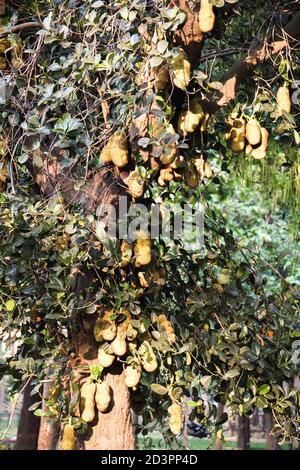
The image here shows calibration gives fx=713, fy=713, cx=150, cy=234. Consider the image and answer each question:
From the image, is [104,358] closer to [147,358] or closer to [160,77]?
[147,358]

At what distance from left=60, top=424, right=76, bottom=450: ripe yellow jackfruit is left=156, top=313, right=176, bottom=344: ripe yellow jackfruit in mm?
358

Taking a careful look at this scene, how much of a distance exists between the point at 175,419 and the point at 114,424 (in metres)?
0.17

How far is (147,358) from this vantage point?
190cm

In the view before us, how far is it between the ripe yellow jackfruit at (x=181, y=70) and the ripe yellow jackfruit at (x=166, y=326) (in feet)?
2.16

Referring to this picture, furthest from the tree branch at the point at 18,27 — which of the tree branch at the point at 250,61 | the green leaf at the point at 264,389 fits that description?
the green leaf at the point at 264,389

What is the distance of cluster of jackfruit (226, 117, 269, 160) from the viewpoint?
1.83m

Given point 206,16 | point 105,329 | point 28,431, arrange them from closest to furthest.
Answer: point 206,16
point 105,329
point 28,431

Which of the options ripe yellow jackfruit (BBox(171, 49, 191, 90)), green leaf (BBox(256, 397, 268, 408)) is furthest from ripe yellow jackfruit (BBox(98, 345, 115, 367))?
ripe yellow jackfruit (BBox(171, 49, 191, 90))

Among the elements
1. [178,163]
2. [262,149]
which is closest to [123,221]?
[178,163]

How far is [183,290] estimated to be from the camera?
218 cm

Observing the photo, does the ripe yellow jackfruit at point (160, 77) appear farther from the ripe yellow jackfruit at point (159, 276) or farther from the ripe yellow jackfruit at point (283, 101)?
the ripe yellow jackfruit at point (159, 276)

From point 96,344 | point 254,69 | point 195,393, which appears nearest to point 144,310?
point 96,344

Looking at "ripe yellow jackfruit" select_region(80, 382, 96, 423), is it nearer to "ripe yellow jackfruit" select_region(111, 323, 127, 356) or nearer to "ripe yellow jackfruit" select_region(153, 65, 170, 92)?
"ripe yellow jackfruit" select_region(111, 323, 127, 356)
